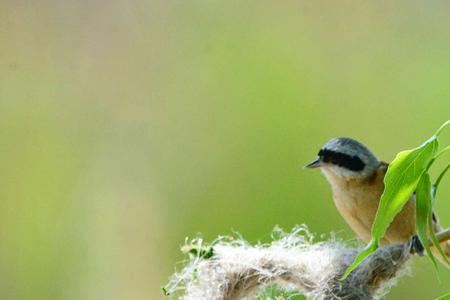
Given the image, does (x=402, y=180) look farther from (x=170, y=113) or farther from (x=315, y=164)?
(x=170, y=113)

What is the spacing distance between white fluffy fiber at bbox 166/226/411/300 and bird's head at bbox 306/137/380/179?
1.59ft

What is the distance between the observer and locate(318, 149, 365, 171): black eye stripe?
166 cm

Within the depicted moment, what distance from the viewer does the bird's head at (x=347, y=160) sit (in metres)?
1.66

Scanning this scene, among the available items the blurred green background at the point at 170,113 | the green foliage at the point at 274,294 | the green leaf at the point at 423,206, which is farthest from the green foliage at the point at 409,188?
the blurred green background at the point at 170,113

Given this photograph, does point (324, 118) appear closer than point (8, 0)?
Answer: Yes

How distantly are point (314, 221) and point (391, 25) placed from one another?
41.3 inches

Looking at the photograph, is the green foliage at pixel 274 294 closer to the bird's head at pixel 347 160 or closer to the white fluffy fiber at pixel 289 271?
the white fluffy fiber at pixel 289 271

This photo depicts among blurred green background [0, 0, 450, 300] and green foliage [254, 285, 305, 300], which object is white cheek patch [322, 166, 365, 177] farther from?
blurred green background [0, 0, 450, 300]

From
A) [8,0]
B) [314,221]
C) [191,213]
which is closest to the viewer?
[314,221]

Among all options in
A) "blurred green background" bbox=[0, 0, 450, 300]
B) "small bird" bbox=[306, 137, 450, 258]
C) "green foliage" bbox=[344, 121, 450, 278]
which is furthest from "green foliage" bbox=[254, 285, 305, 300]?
"blurred green background" bbox=[0, 0, 450, 300]

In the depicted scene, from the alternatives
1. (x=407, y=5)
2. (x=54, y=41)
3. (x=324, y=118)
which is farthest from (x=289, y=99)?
(x=54, y=41)

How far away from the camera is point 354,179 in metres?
1.69

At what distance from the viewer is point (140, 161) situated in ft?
10.4

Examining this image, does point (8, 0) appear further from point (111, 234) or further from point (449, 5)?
point (449, 5)
